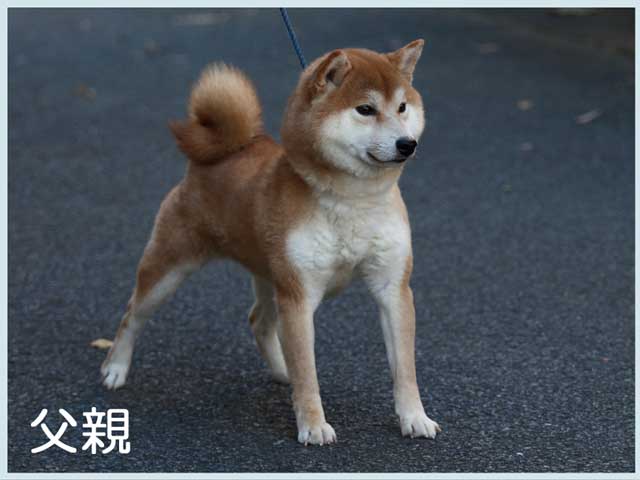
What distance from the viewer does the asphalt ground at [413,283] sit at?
421 centimetres

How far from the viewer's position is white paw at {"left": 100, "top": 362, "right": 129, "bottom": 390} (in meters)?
4.78

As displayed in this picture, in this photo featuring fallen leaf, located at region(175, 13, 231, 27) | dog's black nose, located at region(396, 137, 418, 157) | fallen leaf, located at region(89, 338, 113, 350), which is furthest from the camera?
fallen leaf, located at region(175, 13, 231, 27)

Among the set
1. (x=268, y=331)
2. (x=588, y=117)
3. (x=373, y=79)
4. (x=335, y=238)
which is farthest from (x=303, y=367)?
(x=588, y=117)

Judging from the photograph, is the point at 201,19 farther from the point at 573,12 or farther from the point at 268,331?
the point at 268,331

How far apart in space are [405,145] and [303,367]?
88cm

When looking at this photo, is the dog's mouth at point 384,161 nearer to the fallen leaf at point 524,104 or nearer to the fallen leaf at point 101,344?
the fallen leaf at point 101,344

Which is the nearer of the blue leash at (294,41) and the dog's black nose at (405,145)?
the dog's black nose at (405,145)

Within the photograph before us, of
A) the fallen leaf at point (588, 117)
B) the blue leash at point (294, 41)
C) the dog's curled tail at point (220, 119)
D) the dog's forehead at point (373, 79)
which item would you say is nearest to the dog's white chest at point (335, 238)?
the dog's forehead at point (373, 79)

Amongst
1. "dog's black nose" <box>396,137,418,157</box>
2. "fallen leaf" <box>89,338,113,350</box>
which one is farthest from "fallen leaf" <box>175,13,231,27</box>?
"dog's black nose" <box>396,137,418,157</box>

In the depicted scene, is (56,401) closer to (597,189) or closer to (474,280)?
(474,280)

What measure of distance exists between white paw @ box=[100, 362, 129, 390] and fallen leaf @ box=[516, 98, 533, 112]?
547 cm

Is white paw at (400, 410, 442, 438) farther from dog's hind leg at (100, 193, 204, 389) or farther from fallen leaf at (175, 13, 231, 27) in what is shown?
fallen leaf at (175, 13, 231, 27)

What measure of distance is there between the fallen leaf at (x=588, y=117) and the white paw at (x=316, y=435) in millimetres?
5566

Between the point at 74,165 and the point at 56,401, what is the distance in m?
4.11
